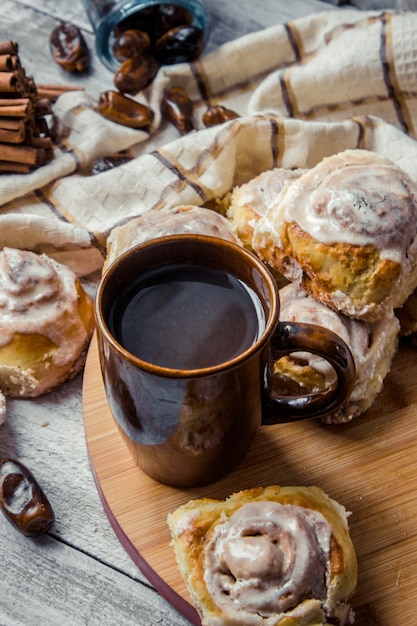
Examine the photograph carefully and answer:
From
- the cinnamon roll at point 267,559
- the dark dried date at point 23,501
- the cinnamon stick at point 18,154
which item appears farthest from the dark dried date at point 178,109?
the cinnamon roll at point 267,559

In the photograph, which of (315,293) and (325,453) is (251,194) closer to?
(315,293)

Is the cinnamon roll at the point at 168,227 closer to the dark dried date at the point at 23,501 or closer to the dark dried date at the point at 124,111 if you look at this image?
the dark dried date at the point at 23,501

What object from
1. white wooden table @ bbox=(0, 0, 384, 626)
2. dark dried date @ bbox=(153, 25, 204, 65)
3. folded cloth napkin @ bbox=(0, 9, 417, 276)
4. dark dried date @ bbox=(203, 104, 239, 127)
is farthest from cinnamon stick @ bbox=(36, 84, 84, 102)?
white wooden table @ bbox=(0, 0, 384, 626)

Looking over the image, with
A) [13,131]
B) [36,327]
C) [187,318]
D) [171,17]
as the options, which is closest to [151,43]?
[171,17]

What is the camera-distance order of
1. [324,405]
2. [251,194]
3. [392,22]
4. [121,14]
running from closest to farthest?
[324,405] → [251,194] → [392,22] → [121,14]

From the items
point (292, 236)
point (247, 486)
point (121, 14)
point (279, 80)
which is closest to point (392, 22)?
point (279, 80)

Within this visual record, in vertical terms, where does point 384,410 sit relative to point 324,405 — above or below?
below
